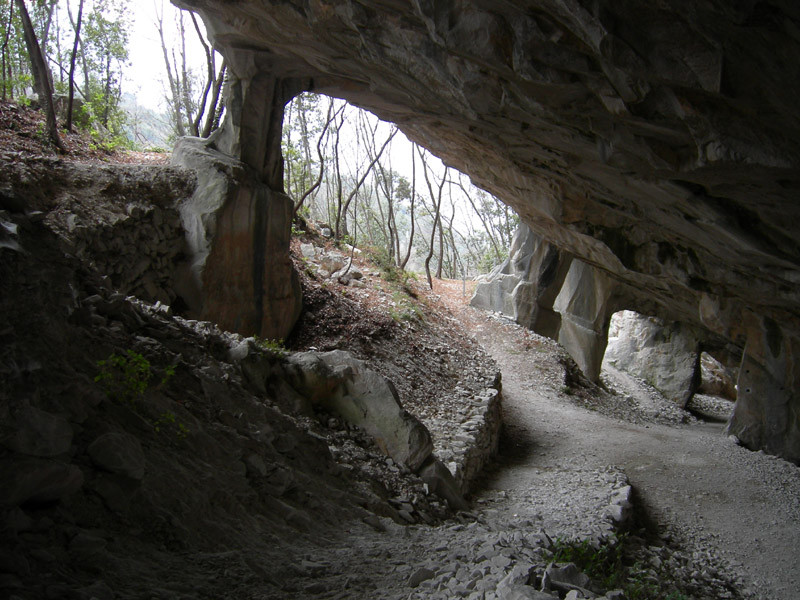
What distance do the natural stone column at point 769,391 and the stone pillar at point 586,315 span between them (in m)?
6.33

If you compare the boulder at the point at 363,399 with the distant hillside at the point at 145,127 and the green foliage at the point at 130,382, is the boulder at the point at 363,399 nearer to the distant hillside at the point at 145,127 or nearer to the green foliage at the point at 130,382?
the green foliage at the point at 130,382

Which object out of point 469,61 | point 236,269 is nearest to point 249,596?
point 469,61

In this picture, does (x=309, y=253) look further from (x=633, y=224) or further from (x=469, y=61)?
(x=469, y=61)

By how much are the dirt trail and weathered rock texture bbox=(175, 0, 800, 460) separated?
2206 mm

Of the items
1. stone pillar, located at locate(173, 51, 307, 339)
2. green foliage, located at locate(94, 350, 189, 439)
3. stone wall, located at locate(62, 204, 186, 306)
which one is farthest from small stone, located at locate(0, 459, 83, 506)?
stone pillar, located at locate(173, 51, 307, 339)

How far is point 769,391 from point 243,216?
1160cm

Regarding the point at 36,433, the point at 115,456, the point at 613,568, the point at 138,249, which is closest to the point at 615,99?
the point at 613,568

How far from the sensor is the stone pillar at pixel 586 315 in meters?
18.4

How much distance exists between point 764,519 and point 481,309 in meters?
11.9

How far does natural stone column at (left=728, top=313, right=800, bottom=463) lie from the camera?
10.9 metres

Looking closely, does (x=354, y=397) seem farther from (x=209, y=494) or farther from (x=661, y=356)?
(x=661, y=356)

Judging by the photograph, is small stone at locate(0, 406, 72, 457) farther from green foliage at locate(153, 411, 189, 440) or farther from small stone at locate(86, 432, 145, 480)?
green foliage at locate(153, 411, 189, 440)

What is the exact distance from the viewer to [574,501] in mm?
7371

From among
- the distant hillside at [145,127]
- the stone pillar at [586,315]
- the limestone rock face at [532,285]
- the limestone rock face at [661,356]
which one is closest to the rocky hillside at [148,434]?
the limestone rock face at [532,285]
